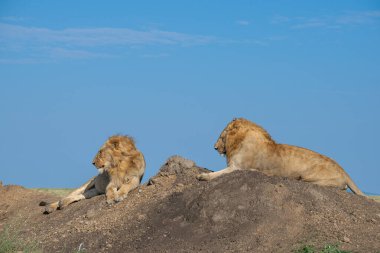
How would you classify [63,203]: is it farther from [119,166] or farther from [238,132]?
[238,132]

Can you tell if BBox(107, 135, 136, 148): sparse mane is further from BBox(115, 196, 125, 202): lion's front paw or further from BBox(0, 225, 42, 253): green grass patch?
BBox(0, 225, 42, 253): green grass patch

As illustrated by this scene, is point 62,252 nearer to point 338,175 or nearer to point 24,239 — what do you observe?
point 24,239

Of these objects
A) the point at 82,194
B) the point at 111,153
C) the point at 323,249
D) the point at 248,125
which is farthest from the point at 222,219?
the point at 82,194

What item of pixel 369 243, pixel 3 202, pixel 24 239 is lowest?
pixel 369 243

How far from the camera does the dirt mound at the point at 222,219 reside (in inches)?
469

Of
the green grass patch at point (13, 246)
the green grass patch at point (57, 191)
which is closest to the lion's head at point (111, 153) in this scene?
the green grass patch at point (13, 246)

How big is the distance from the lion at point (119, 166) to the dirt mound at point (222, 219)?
28 cm

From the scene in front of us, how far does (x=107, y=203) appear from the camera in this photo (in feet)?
49.3

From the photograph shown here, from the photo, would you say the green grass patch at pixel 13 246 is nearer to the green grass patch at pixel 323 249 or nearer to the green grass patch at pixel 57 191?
the green grass patch at pixel 323 249

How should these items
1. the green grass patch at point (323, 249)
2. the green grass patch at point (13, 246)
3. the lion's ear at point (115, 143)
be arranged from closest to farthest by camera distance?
1. the green grass patch at point (323, 249)
2. the green grass patch at point (13, 246)
3. the lion's ear at point (115, 143)

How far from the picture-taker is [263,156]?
14438 mm

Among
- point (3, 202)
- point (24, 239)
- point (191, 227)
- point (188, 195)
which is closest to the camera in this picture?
point (191, 227)

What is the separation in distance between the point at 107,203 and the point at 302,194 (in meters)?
4.31

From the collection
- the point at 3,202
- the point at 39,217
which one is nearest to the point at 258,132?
the point at 39,217
